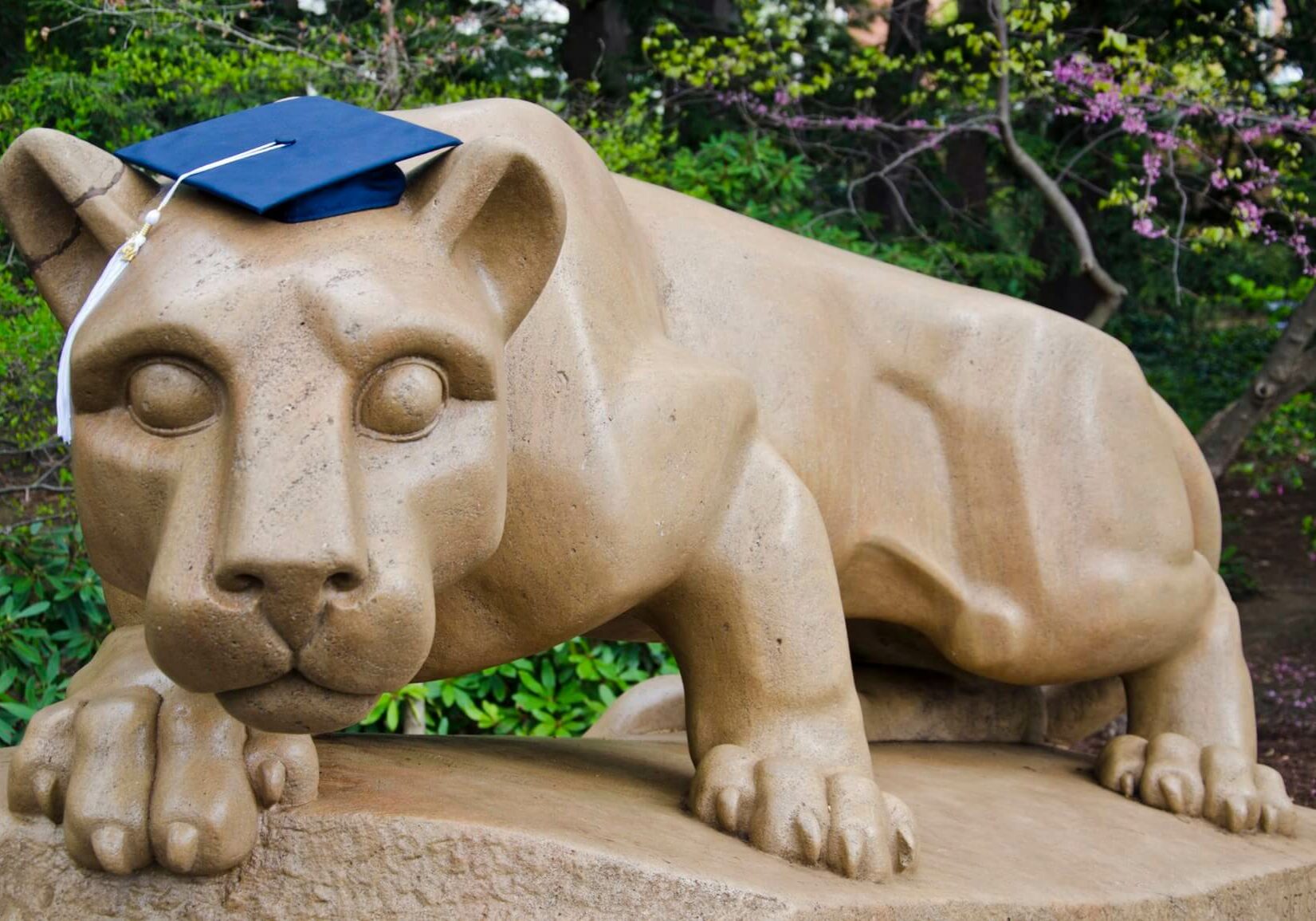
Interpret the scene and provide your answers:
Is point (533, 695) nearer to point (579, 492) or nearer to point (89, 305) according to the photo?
point (579, 492)

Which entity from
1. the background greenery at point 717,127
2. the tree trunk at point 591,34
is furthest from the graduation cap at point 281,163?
the tree trunk at point 591,34

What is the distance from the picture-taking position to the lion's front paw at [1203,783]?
133 inches

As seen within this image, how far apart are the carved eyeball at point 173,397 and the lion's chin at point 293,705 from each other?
0.34 metres

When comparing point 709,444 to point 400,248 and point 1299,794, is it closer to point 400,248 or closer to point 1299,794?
point 400,248

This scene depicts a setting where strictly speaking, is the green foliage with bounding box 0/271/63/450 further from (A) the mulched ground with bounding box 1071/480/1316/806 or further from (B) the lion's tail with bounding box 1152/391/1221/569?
(A) the mulched ground with bounding box 1071/480/1316/806

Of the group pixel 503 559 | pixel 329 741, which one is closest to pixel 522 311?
pixel 503 559

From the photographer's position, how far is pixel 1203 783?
3.44m

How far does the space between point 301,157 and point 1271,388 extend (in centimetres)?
524

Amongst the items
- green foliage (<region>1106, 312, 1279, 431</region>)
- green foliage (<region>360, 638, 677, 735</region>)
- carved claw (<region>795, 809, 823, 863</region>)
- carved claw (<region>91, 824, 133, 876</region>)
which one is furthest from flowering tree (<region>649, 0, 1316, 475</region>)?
carved claw (<region>91, 824, 133, 876</region>)

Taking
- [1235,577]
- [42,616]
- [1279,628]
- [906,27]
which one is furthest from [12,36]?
[1279,628]

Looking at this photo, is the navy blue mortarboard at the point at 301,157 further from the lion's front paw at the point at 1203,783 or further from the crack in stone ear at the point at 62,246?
the lion's front paw at the point at 1203,783

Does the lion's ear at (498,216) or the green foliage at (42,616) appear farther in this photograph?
the green foliage at (42,616)

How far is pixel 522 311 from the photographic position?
2.27 m

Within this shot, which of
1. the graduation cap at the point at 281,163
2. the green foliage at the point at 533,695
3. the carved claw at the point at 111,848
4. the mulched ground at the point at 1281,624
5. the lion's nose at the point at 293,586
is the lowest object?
the mulched ground at the point at 1281,624
